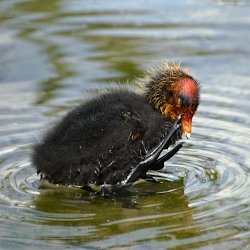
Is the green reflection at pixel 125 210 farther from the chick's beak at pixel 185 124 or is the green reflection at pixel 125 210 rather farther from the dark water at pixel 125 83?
the chick's beak at pixel 185 124

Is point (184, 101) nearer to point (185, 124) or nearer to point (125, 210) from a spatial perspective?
point (185, 124)

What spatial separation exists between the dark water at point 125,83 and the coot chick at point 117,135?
0.15 m

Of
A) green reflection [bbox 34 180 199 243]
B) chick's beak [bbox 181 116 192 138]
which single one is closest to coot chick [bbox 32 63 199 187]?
chick's beak [bbox 181 116 192 138]

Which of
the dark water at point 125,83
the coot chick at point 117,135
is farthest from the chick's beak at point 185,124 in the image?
the dark water at point 125,83

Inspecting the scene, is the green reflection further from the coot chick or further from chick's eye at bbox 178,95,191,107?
chick's eye at bbox 178,95,191,107

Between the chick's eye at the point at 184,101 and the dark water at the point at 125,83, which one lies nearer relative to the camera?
the dark water at the point at 125,83

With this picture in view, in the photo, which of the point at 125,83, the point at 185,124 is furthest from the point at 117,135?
the point at 125,83

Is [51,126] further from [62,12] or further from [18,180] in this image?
[62,12]

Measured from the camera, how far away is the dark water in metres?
4.93

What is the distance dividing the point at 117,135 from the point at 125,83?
222cm

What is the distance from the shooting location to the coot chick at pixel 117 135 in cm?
563

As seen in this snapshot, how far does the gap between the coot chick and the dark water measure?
0.15 metres

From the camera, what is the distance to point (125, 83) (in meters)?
7.83

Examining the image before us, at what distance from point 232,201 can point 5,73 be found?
3.85 meters
